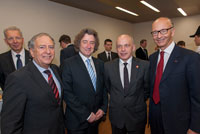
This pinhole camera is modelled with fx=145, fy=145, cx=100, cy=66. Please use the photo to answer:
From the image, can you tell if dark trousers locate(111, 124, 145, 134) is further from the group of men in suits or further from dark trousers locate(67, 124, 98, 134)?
dark trousers locate(67, 124, 98, 134)

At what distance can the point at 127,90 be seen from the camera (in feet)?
5.72

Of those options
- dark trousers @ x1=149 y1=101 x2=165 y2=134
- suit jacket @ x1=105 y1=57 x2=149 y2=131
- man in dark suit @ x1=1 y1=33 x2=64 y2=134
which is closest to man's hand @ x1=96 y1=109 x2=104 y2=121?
suit jacket @ x1=105 y1=57 x2=149 y2=131

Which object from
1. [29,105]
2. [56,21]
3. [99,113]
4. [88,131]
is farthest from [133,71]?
[56,21]

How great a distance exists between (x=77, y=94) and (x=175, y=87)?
1.11m

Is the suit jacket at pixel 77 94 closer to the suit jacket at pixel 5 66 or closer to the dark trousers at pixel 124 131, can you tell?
the dark trousers at pixel 124 131

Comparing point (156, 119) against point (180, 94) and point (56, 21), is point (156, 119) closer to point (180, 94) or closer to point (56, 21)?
point (180, 94)

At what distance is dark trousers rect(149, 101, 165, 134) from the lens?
1696 millimetres

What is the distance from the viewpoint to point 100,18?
774 centimetres

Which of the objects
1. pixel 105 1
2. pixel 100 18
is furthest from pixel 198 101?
pixel 100 18

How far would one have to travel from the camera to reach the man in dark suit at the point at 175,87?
1497 millimetres

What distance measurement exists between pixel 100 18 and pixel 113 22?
1.29 m

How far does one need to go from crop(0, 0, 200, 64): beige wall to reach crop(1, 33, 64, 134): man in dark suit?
3.63 meters

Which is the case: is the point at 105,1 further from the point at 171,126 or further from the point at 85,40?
the point at 171,126

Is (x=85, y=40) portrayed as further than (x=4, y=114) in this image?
Yes
